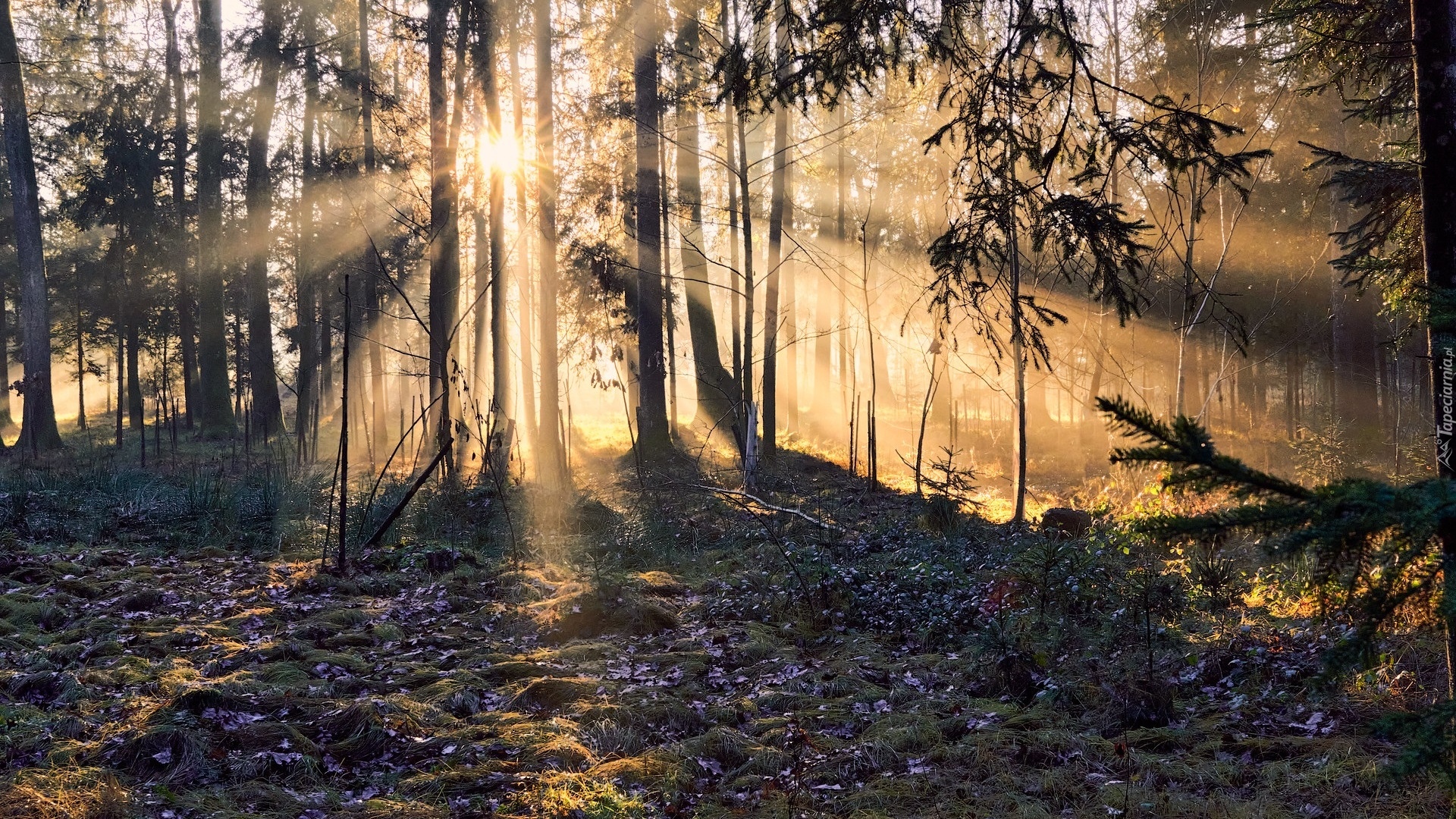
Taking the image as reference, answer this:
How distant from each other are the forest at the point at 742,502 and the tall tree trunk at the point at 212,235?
0.09m

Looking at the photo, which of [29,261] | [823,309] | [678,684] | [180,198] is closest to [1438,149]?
[678,684]

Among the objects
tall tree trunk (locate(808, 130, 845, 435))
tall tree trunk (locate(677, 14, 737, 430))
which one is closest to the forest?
tall tree trunk (locate(677, 14, 737, 430))

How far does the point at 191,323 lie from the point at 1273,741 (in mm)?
27625

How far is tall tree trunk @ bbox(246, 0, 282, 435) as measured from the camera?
19.6 meters

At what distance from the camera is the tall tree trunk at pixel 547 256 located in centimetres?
1380

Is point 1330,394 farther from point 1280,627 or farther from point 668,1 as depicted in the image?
point 1280,627

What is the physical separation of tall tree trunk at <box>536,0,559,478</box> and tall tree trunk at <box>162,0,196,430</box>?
12653 mm

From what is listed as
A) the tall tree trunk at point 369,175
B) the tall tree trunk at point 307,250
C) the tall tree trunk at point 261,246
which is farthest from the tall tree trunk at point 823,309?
the tall tree trunk at point 261,246

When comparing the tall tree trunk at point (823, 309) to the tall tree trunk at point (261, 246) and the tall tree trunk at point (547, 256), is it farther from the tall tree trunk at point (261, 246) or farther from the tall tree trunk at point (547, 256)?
the tall tree trunk at point (261, 246)

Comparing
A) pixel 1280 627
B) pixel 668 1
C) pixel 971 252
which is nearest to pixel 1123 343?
pixel 668 1

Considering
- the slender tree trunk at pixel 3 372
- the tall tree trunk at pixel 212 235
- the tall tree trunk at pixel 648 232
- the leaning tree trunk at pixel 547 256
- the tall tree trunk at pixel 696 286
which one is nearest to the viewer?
the leaning tree trunk at pixel 547 256

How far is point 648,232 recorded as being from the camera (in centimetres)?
1478

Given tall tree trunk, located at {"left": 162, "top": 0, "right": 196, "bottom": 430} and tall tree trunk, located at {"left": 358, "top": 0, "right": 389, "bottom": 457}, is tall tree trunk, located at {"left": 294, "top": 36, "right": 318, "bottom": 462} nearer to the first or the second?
tall tree trunk, located at {"left": 358, "top": 0, "right": 389, "bottom": 457}

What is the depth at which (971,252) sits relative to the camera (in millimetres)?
4422
